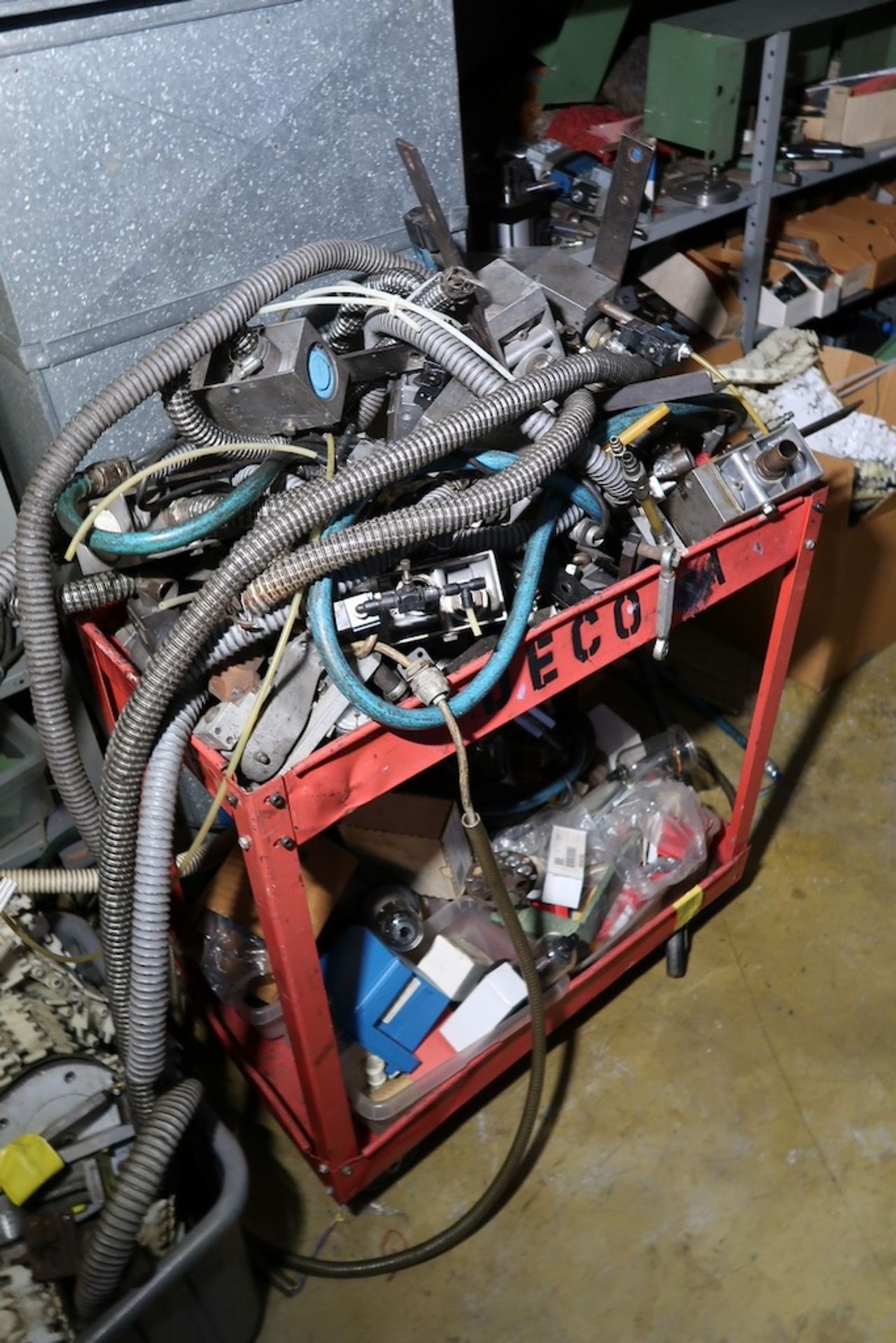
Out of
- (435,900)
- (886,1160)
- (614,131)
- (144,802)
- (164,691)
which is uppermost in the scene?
(614,131)

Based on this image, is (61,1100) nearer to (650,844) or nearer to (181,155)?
(650,844)

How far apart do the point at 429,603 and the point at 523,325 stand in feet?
1.25

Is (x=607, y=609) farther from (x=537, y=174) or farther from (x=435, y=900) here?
(x=537, y=174)

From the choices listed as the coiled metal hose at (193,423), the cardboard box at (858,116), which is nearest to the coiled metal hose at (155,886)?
the coiled metal hose at (193,423)

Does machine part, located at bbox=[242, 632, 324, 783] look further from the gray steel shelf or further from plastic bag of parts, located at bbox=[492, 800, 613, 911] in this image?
the gray steel shelf

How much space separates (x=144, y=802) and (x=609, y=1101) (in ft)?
2.92

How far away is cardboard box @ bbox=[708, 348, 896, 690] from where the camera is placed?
2.03 m

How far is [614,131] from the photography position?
2303 mm

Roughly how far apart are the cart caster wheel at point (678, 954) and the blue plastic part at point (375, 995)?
17.6 inches

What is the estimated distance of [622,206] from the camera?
1.25 m

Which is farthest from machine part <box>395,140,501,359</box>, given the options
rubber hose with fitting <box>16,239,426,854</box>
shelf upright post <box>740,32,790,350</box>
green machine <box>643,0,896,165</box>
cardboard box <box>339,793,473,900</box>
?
shelf upright post <box>740,32,790,350</box>

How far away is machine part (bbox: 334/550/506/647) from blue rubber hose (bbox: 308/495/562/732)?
1.0 inches

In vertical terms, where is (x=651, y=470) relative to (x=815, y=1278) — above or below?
above

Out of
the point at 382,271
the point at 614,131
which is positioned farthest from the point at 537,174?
the point at 382,271
